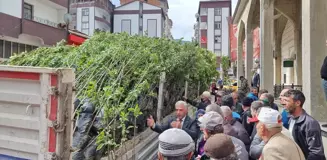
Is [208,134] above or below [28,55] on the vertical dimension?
below

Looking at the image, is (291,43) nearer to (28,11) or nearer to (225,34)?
(28,11)

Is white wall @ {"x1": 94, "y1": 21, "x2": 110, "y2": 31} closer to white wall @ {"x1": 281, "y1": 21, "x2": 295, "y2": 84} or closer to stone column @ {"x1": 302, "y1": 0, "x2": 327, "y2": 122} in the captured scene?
white wall @ {"x1": 281, "y1": 21, "x2": 295, "y2": 84}

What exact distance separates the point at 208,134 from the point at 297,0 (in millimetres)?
15199

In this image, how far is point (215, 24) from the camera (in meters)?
68.9

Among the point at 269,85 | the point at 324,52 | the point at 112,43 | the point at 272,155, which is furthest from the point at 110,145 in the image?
the point at 269,85

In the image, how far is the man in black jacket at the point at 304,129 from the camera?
3436 millimetres

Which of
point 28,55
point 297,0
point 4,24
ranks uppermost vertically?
point 297,0

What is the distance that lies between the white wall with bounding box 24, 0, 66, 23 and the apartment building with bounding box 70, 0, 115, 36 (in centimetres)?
3055

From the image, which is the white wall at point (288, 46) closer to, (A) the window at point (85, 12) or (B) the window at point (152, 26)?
(A) the window at point (85, 12)

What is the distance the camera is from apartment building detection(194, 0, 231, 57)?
6625cm

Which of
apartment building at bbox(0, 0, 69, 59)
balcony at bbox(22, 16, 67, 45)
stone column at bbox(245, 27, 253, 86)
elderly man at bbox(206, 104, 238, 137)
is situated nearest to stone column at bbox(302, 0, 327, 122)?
elderly man at bbox(206, 104, 238, 137)

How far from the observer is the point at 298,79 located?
17.6 m

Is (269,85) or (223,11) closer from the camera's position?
(269,85)

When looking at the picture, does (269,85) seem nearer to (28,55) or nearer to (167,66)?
(167,66)
